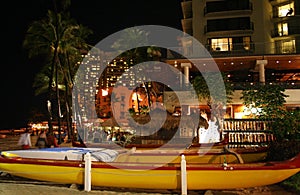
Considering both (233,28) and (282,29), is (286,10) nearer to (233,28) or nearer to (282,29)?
(282,29)

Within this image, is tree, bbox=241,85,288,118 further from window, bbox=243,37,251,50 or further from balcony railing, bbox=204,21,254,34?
balcony railing, bbox=204,21,254,34

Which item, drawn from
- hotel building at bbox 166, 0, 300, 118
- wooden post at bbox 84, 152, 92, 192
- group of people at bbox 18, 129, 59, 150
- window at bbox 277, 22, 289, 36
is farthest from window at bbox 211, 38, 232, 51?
wooden post at bbox 84, 152, 92, 192

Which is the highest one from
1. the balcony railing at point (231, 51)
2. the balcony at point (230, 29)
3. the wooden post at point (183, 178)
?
the balcony at point (230, 29)

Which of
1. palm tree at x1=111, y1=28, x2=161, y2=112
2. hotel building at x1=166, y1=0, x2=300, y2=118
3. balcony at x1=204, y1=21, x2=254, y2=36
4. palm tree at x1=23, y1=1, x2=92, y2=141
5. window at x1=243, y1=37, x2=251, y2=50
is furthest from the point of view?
palm tree at x1=111, y1=28, x2=161, y2=112

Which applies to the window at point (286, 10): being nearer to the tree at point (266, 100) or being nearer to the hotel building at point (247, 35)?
the hotel building at point (247, 35)

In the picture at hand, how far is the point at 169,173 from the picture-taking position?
8.56 m

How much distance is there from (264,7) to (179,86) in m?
16.0

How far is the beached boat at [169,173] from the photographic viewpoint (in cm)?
841

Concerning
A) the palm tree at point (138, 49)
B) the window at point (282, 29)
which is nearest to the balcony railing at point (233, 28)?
the window at point (282, 29)

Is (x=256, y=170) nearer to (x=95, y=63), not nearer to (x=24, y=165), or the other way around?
(x=24, y=165)

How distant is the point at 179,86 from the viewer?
25.6m

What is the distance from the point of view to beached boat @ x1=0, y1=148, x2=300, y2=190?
331 inches

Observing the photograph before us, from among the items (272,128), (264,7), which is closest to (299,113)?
(272,128)

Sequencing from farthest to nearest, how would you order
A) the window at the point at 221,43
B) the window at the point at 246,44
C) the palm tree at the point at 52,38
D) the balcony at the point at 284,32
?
the balcony at the point at 284,32, the window at the point at 221,43, the window at the point at 246,44, the palm tree at the point at 52,38
